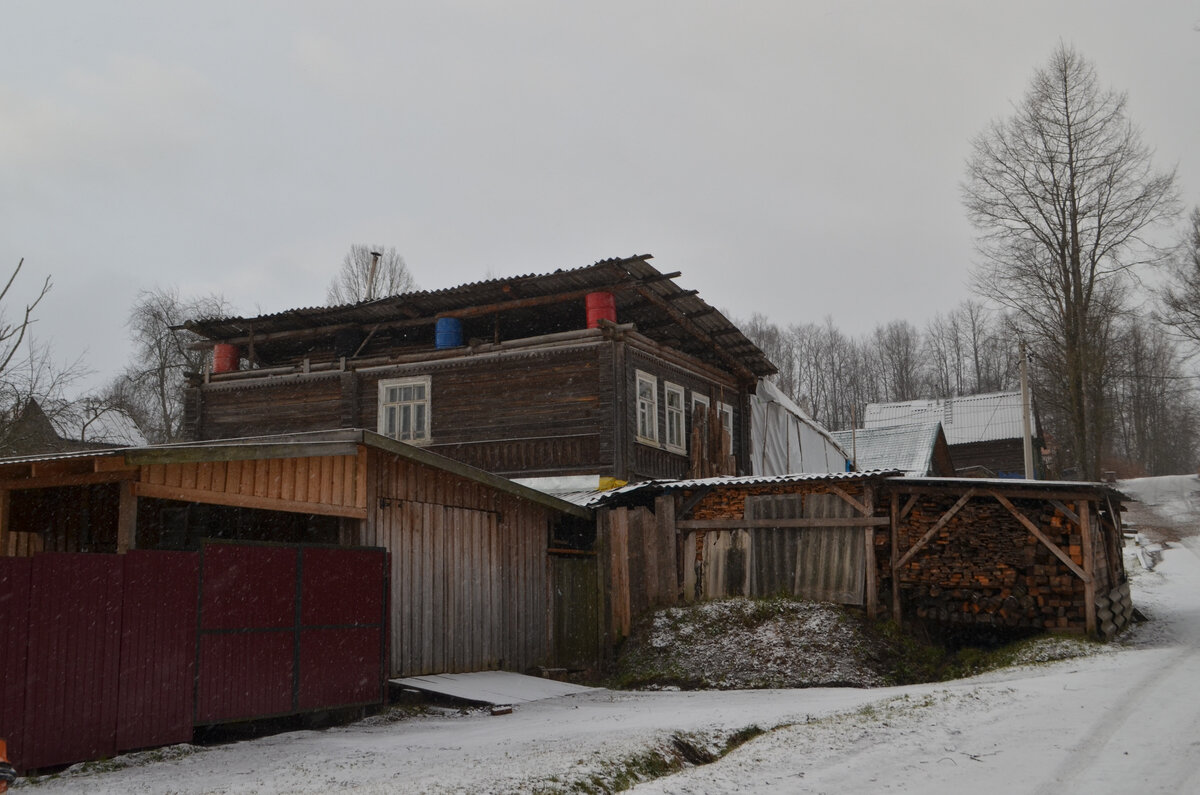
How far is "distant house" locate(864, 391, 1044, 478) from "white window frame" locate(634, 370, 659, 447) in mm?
28437

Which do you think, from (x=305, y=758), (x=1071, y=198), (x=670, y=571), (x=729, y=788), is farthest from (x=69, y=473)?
(x=1071, y=198)

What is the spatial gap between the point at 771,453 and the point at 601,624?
11506 mm

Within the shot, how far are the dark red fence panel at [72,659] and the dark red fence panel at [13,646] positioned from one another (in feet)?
0.16

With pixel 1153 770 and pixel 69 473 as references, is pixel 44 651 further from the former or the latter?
pixel 1153 770

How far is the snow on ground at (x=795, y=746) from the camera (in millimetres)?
7336

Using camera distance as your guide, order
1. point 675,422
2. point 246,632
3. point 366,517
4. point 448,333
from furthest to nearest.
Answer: point 675,422, point 448,333, point 366,517, point 246,632

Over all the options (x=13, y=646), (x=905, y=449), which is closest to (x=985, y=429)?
(x=905, y=449)

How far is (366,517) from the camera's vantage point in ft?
40.7

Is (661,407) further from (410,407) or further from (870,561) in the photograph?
(870,561)

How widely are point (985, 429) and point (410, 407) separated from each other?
34.1 meters

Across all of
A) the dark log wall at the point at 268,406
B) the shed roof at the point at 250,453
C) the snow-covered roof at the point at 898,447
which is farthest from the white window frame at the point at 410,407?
the snow-covered roof at the point at 898,447

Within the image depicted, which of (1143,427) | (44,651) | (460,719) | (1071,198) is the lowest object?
(460,719)

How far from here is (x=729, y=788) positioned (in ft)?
23.6

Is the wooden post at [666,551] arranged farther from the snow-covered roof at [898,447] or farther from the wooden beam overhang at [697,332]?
the snow-covered roof at [898,447]
